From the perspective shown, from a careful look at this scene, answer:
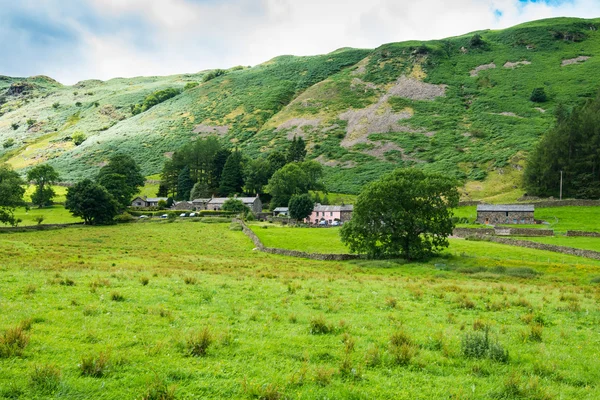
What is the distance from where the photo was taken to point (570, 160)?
90688 millimetres

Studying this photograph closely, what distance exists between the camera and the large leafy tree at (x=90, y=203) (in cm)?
8219

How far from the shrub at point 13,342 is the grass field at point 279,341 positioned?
0.04m

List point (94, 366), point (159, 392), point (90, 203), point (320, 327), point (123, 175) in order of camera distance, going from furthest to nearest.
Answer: point (123, 175)
point (90, 203)
point (320, 327)
point (94, 366)
point (159, 392)

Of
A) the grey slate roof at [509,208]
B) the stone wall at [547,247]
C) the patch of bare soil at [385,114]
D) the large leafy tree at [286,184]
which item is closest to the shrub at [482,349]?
the stone wall at [547,247]

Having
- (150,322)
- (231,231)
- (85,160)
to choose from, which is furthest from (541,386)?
(85,160)

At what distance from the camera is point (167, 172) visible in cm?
13550

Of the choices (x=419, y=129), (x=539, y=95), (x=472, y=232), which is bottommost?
(x=472, y=232)

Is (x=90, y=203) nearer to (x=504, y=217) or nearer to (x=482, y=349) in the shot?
(x=504, y=217)

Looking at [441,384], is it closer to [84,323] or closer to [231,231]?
[84,323]

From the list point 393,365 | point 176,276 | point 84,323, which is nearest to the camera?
point 393,365

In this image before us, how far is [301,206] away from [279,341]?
289 feet

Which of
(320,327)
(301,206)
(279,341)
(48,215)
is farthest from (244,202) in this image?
(279,341)

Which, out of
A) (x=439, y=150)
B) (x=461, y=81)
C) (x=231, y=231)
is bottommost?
(x=231, y=231)

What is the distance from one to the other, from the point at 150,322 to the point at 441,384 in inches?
330
